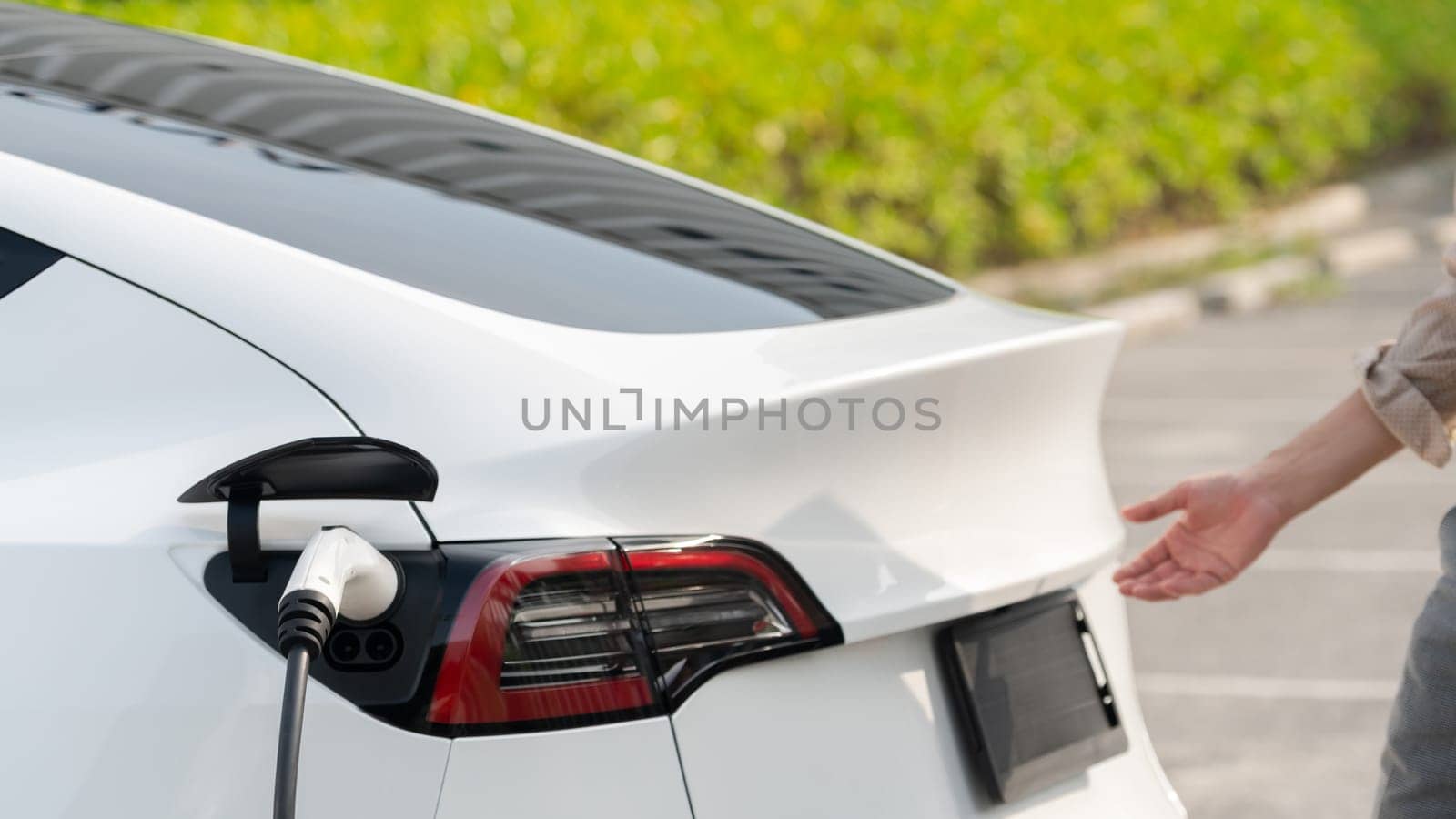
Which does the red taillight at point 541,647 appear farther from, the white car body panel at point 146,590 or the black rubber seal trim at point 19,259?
the black rubber seal trim at point 19,259

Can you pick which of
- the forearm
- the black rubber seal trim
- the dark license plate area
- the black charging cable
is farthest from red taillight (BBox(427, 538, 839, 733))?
the forearm

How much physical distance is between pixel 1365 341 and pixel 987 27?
3144mm

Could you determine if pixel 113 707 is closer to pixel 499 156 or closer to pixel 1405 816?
pixel 499 156

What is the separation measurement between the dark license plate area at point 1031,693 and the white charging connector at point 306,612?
24.9 inches

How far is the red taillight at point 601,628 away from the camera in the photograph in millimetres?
1389

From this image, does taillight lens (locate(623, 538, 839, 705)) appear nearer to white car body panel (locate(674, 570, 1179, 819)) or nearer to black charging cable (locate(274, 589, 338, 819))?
white car body panel (locate(674, 570, 1179, 819))

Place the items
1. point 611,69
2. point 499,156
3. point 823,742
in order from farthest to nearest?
point 611,69 < point 499,156 < point 823,742

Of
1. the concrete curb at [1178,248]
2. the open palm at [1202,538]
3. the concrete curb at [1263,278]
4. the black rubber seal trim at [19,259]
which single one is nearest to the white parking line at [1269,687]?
the open palm at [1202,538]

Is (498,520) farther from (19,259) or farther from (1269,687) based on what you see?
(1269,687)

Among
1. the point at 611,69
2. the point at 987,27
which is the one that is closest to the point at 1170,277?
the point at 987,27

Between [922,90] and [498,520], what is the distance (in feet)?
26.9

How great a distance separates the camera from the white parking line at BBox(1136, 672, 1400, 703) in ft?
13.2

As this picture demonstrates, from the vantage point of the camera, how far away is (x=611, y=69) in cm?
763

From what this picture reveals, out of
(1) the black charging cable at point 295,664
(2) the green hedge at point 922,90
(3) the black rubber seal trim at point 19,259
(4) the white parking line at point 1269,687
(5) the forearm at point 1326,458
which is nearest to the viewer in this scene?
(1) the black charging cable at point 295,664
